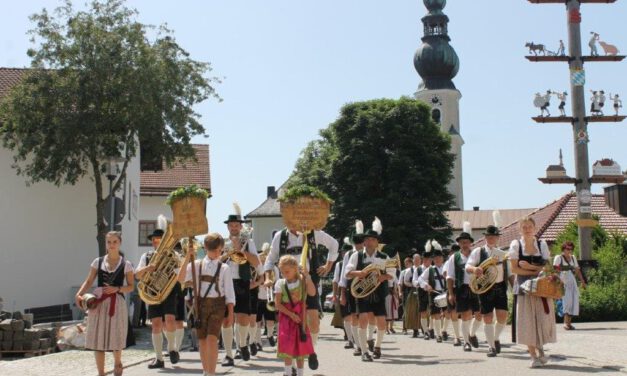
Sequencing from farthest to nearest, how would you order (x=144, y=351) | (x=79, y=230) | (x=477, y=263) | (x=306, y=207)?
(x=79, y=230) → (x=144, y=351) → (x=477, y=263) → (x=306, y=207)

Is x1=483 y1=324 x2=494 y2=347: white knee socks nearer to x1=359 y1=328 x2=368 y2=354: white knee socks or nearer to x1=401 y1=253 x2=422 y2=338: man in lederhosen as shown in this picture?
x1=359 y1=328 x2=368 y2=354: white knee socks

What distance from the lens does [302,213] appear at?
38.5 feet

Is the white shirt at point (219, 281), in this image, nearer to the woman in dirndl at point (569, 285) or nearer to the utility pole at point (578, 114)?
the woman in dirndl at point (569, 285)

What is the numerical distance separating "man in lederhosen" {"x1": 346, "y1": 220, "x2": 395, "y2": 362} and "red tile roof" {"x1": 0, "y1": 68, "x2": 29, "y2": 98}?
21.3 metres

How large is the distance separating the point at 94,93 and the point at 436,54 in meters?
76.3

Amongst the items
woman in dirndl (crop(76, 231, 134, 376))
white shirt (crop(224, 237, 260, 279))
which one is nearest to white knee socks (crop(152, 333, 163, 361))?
white shirt (crop(224, 237, 260, 279))

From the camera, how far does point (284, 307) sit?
10055mm

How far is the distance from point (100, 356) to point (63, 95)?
15844mm

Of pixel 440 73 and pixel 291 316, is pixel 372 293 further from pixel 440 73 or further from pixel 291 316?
pixel 440 73

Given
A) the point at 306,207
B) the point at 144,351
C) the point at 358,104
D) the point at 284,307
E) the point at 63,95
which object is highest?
the point at 358,104

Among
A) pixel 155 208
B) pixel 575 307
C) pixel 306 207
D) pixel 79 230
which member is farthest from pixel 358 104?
pixel 306 207

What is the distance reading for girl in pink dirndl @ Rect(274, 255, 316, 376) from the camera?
9.90 m

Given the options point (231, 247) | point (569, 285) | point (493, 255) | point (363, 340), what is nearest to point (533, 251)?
point (493, 255)

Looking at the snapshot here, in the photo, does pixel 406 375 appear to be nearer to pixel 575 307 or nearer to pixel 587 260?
pixel 575 307
